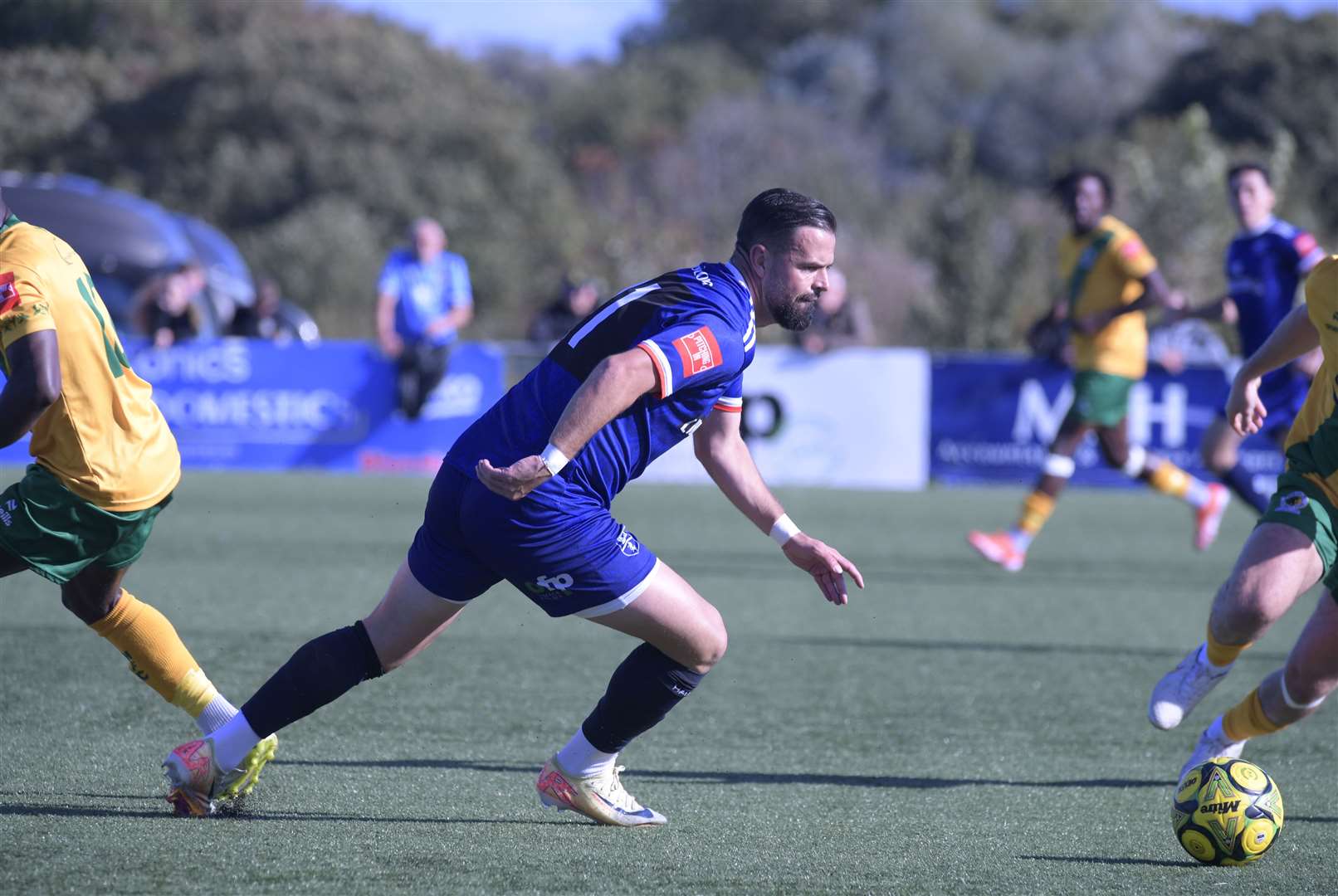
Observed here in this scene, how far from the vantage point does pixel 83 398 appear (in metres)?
4.32

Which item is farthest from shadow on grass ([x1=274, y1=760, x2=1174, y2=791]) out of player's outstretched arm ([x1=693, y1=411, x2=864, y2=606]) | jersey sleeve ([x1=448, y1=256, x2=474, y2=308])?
jersey sleeve ([x1=448, y1=256, x2=474, y2=308])

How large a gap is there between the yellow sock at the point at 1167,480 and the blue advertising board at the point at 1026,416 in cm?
516

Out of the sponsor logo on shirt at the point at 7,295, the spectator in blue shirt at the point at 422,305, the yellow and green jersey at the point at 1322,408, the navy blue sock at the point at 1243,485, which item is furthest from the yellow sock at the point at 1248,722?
the spectator in blue shirt at the point at 422,305

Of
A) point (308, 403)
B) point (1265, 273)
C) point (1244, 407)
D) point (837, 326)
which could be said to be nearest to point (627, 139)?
point (837, 326)

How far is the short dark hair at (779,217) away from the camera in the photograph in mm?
4137

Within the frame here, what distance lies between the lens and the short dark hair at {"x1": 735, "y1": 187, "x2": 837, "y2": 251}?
414 cm

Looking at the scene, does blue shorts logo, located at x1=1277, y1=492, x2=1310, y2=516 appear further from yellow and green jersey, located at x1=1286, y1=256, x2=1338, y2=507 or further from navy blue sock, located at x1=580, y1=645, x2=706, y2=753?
navy blue sock, located at x1=580, y1=645, x2=706, y2=753

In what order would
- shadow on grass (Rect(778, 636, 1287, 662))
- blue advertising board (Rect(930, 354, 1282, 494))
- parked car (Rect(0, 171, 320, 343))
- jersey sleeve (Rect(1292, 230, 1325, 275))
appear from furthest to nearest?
parked car (Rect(0, 171, 320, 343)), blue advertising board (Rect(930, 354, 1282, 494)), jersey sleeve (Rect(1292, 230, 1325, 275)), shadow on grass (Rect(778, 636, 1287, 662))

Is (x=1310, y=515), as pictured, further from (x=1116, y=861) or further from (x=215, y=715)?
(x=215, y=715)

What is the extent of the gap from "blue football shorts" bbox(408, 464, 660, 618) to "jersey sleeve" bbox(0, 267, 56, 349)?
1.04 meters

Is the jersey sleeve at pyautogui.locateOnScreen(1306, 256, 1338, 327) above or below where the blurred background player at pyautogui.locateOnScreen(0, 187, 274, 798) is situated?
above

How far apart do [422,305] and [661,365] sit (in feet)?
37.7

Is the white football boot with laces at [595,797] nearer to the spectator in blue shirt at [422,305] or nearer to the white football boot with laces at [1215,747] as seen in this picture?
the white football boot with laces at [1215,747]

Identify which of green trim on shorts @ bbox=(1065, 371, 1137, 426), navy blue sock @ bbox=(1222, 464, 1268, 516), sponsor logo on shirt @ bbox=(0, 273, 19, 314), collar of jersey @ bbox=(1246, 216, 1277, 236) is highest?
sponsor logo on shirt @ bbox=(0, 273, 19, 314)
